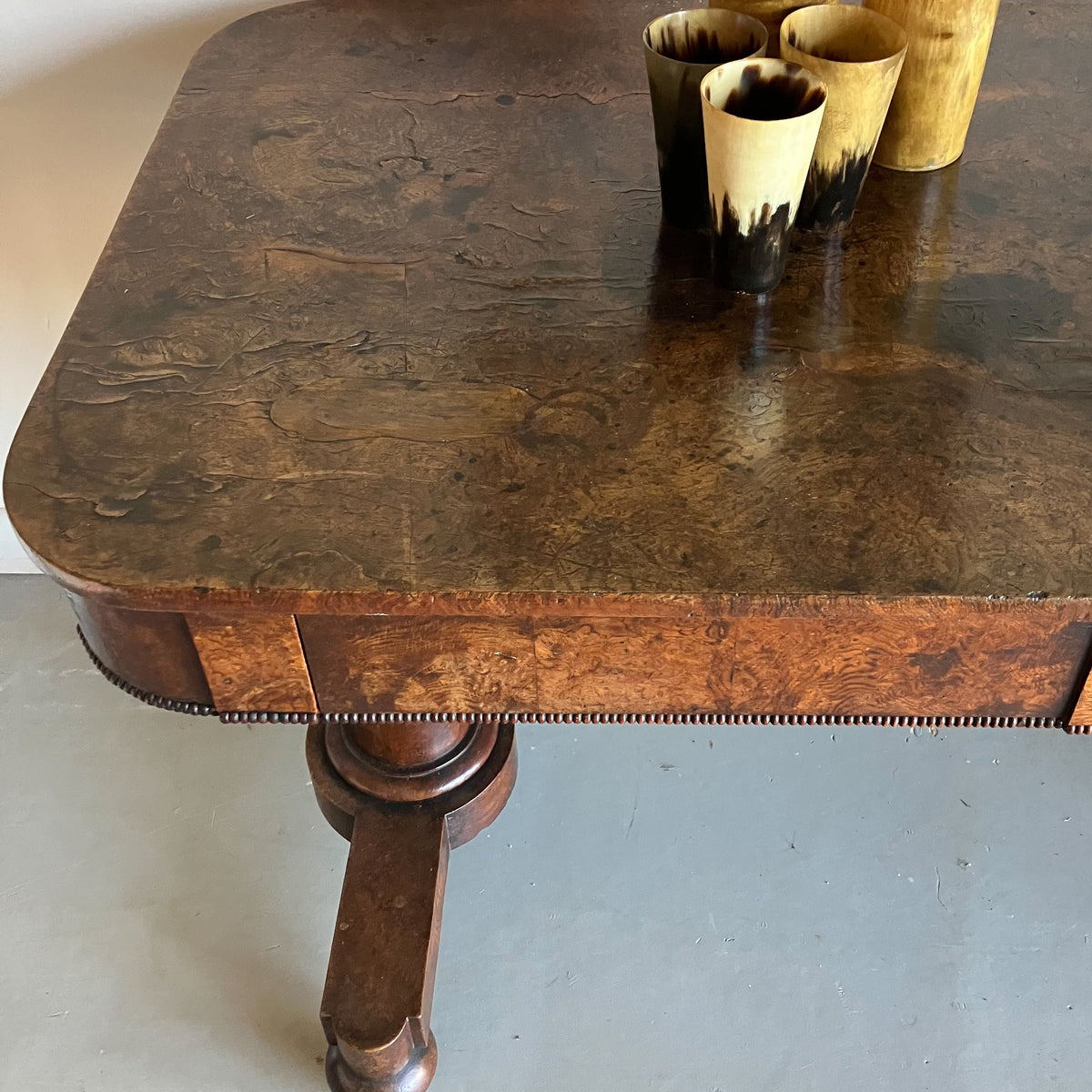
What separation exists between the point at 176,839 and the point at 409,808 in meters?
0.29

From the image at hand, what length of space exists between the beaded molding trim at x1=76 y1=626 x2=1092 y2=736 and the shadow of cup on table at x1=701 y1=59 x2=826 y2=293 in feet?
0.85

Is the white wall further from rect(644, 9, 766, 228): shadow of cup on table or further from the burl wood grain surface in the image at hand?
rect(644, 9, 766, 228): shadow of cup on table

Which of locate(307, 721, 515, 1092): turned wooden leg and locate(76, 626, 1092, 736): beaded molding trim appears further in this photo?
locate(307, 721, 515, 1092): turned wooden leg

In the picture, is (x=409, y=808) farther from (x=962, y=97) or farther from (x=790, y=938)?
(x=962, y=97)

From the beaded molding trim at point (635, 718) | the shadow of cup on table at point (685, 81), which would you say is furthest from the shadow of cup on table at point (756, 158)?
the beaded molding trim at point (635, 718)

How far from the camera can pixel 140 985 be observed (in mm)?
986

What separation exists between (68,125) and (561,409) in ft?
2.26

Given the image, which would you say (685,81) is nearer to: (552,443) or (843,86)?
(843,86)

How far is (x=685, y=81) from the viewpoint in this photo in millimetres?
681

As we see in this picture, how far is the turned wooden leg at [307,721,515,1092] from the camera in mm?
839

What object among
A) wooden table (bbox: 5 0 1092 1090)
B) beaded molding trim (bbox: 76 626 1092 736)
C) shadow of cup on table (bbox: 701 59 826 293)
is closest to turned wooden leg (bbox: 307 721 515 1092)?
wooden table (bbox: 5 0 1092 1090)

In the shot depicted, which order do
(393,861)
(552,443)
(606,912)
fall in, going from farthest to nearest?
(606,912)
(393,861)
(552,443)

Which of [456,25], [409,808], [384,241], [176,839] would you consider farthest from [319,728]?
[456,25]

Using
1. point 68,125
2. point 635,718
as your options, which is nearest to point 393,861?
point 635,718
